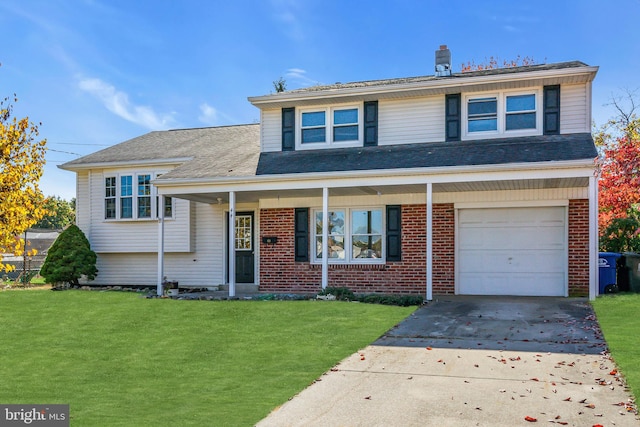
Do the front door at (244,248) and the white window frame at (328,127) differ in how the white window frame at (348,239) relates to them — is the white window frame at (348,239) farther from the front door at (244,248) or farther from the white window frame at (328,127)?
the front door at (244,248)

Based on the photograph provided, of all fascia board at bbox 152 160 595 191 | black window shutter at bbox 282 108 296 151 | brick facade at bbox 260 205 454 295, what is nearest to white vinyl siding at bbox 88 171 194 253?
fascia board at bbox 152 160 595 191

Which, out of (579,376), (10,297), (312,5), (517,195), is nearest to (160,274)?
(10,297)

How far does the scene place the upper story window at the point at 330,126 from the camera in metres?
16.5

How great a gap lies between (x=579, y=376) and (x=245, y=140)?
1431 cm

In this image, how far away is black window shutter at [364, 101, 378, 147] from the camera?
641 inches

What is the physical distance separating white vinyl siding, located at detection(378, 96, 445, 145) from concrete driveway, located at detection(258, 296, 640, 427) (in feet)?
20.9

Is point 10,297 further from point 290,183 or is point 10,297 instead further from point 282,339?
point 282,339

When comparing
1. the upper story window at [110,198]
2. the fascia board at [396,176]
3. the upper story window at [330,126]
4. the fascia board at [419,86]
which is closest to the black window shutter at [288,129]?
the upper story window at [330,126]

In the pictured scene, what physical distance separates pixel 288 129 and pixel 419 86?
3934 mm

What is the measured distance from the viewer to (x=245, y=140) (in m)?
19.6

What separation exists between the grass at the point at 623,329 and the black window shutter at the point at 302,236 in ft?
23.9

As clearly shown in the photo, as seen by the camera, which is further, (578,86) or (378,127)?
(378,127)

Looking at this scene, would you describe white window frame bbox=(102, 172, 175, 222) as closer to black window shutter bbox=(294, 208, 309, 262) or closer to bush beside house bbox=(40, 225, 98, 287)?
bush beside house bbox=(40, 225, 98, 287)

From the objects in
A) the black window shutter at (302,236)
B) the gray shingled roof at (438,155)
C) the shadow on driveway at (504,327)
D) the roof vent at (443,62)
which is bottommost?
the shadow on driveway at (504,327)
